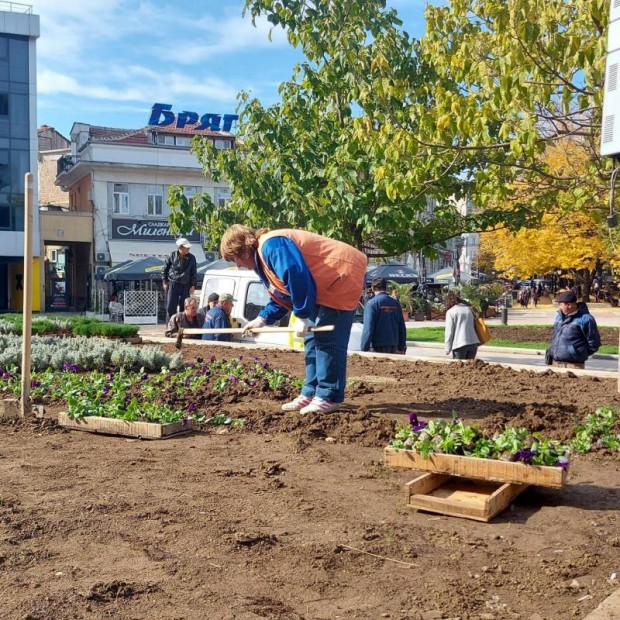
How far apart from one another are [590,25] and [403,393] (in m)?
5.01

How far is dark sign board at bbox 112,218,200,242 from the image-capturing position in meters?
45.7

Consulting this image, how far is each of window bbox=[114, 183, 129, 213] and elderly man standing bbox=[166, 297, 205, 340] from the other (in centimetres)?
3237

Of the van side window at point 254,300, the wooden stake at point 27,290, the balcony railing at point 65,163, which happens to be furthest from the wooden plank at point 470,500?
the balcony railing at point 65,163

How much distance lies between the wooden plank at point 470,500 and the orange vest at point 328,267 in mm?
2559

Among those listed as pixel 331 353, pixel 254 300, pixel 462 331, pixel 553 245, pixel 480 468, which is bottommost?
pixel 480 468

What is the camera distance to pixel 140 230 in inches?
1811

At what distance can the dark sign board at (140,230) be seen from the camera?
45.7 meters

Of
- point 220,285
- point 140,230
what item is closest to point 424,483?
point 220,285

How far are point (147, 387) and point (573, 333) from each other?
578cm

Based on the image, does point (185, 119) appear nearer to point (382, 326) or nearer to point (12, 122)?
point (12, 122)

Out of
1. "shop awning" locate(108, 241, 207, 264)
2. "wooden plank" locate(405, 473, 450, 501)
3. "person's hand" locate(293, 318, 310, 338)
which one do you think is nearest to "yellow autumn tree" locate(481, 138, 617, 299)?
"shop awning" locate(108, 241, 207, 264)

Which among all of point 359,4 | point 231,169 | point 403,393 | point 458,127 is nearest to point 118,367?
point 403,393

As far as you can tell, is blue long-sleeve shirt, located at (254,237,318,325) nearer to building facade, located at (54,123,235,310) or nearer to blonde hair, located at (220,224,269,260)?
blonde hair, located at (220,224,269,260)

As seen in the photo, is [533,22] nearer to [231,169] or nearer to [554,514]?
[554,514]
